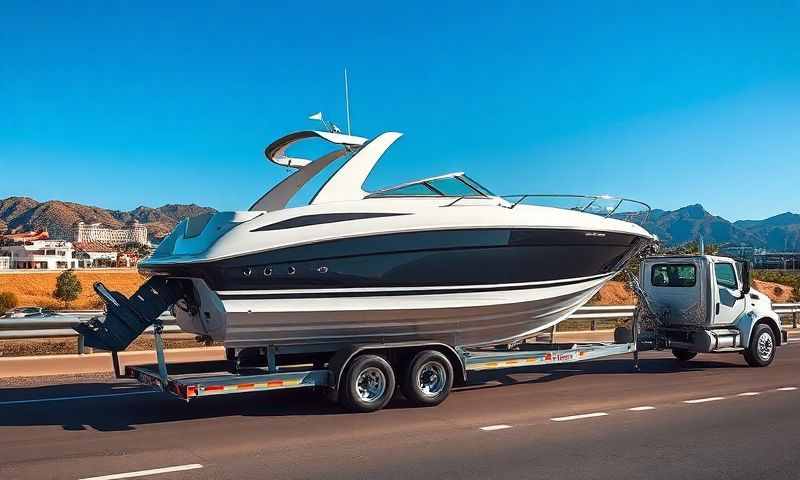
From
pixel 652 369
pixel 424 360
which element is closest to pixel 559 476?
pixel 424 360

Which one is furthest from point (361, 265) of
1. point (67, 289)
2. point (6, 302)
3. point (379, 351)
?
point (67, 289)

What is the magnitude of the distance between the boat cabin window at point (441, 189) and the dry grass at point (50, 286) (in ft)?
169

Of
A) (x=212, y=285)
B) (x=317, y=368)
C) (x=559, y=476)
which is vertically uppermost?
(x=212, y=285)

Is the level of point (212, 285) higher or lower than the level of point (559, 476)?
higher

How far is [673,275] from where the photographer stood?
45.6 ft

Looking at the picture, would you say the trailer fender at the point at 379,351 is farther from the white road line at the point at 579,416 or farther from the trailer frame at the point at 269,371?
the white road line at the point at 579,416

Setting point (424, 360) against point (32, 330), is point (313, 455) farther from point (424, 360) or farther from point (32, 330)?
point (32, 330)

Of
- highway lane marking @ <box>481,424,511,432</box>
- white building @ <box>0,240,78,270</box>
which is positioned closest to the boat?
highway lane marking @ <box>481,424,511,432</box>

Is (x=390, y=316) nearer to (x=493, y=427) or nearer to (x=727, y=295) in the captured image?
(x=493, y=427)

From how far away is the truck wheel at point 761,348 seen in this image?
13.6 m

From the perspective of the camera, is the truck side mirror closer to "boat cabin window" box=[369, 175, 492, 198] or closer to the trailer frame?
the trailer frame

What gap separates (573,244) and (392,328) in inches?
121

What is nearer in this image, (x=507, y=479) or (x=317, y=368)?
(x=507, y=479)

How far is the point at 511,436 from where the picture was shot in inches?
314
